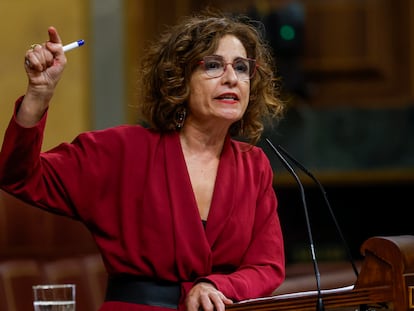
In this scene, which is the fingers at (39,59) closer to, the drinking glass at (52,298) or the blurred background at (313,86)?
the drinking glass at (52,298)

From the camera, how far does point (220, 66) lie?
269 cm

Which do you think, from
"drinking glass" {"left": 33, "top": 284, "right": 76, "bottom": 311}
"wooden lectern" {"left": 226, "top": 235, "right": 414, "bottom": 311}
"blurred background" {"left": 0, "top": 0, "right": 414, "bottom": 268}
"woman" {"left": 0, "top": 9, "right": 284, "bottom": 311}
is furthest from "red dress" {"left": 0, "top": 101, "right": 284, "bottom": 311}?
"blurred background" {"left": 0, "top": 0, "right": 414, "bottom": 268}

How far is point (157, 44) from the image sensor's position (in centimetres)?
285

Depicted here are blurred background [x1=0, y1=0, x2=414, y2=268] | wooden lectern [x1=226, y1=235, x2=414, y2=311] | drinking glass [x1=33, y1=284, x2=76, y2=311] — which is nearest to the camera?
wooden lectern [x1=226, y1=235, x2=414, y2=311]

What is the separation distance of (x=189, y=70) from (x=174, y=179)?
0.25 meters

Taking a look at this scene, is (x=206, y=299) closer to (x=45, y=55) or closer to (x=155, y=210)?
(x=155, y=210)

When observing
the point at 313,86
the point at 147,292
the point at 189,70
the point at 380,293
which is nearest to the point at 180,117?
the point at 189,70

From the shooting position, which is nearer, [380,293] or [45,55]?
[380,293]

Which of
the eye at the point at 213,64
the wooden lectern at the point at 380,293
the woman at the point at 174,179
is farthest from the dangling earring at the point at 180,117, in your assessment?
the wooden lectern at the point at 380,293

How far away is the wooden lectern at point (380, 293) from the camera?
2.20 m

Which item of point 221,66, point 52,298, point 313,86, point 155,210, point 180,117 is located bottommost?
point 313,86

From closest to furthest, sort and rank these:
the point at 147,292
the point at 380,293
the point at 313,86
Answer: the point at 380,293, the point at 147,292, the point at 313,86

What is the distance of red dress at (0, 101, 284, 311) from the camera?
2.55 metres

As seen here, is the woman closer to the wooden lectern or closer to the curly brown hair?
the curly brown hair
